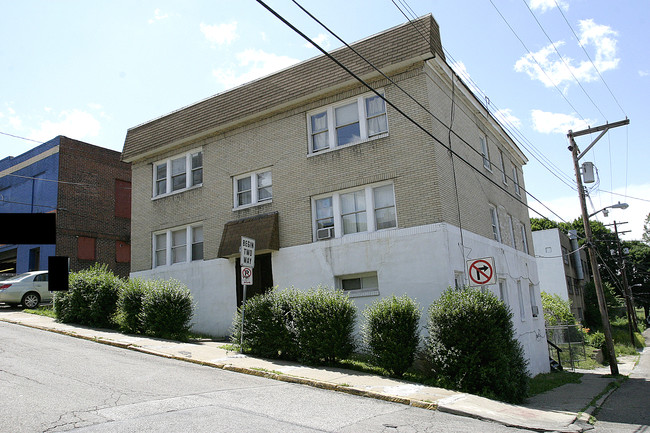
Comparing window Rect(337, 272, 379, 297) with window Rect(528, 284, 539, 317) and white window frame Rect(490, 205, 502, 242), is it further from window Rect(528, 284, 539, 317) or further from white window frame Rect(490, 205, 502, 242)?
window Rect(528, 284, 539, 317)

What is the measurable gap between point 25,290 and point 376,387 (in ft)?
56.2

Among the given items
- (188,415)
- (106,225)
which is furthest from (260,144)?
(106,225)

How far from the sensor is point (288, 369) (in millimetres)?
10750

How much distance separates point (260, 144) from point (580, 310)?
1401 inches

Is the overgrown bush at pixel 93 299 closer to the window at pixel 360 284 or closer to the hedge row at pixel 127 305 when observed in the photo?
the hedge row at pixel 127 305

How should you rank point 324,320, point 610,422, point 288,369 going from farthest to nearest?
point 324,320 < point 288,369 < point 610,422

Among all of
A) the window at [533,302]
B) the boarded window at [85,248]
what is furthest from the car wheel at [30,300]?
the window at [533,302]

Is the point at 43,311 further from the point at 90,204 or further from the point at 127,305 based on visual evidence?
the point at 90,204

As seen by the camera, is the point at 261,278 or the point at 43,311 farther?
the point at 43,311

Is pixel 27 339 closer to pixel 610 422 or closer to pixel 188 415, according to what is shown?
pixel 188 415

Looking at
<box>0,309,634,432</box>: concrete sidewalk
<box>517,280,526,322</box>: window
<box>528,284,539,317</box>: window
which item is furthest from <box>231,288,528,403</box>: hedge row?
<box>528,284,539,317</box>: window

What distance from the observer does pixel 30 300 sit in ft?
66.8

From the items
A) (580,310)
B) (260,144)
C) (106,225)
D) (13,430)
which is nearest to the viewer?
(13,430)

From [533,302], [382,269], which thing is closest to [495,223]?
[533,302]
